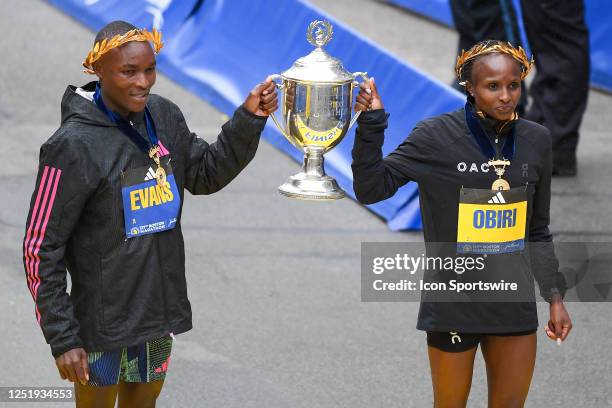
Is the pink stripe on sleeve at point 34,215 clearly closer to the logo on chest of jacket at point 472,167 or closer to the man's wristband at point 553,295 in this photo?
the logo on chest of jacket at point 472,167

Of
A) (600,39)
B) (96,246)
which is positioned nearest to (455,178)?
(96,246)

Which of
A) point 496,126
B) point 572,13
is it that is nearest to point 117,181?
point 496,126

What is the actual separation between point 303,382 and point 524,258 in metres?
1.79

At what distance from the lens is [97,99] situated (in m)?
3.87

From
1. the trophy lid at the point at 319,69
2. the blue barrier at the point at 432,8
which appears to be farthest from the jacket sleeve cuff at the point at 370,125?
the blue barrier at the point at 432,8

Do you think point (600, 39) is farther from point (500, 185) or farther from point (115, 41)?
point (115, 41)

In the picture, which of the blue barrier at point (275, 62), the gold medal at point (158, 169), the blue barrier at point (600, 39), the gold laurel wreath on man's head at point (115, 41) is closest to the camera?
the gold laurel wreath on man's head at point (115, 41)

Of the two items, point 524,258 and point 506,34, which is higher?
point 506,34

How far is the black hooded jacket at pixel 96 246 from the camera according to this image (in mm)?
3758

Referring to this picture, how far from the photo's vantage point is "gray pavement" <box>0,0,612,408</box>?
5629 mm

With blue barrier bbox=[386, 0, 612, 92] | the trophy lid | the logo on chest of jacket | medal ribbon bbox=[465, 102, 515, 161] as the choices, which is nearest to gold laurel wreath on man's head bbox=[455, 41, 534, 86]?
medal ribbon bbox=[465, 102, 515, 161]

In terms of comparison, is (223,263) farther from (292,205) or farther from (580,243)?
(580,243)

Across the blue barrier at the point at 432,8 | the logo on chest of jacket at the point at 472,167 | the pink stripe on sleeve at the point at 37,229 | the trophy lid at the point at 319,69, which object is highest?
the blue barrier at the point at 432,8

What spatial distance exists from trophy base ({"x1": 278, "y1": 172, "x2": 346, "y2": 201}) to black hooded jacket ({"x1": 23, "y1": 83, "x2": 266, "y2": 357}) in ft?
1.27
